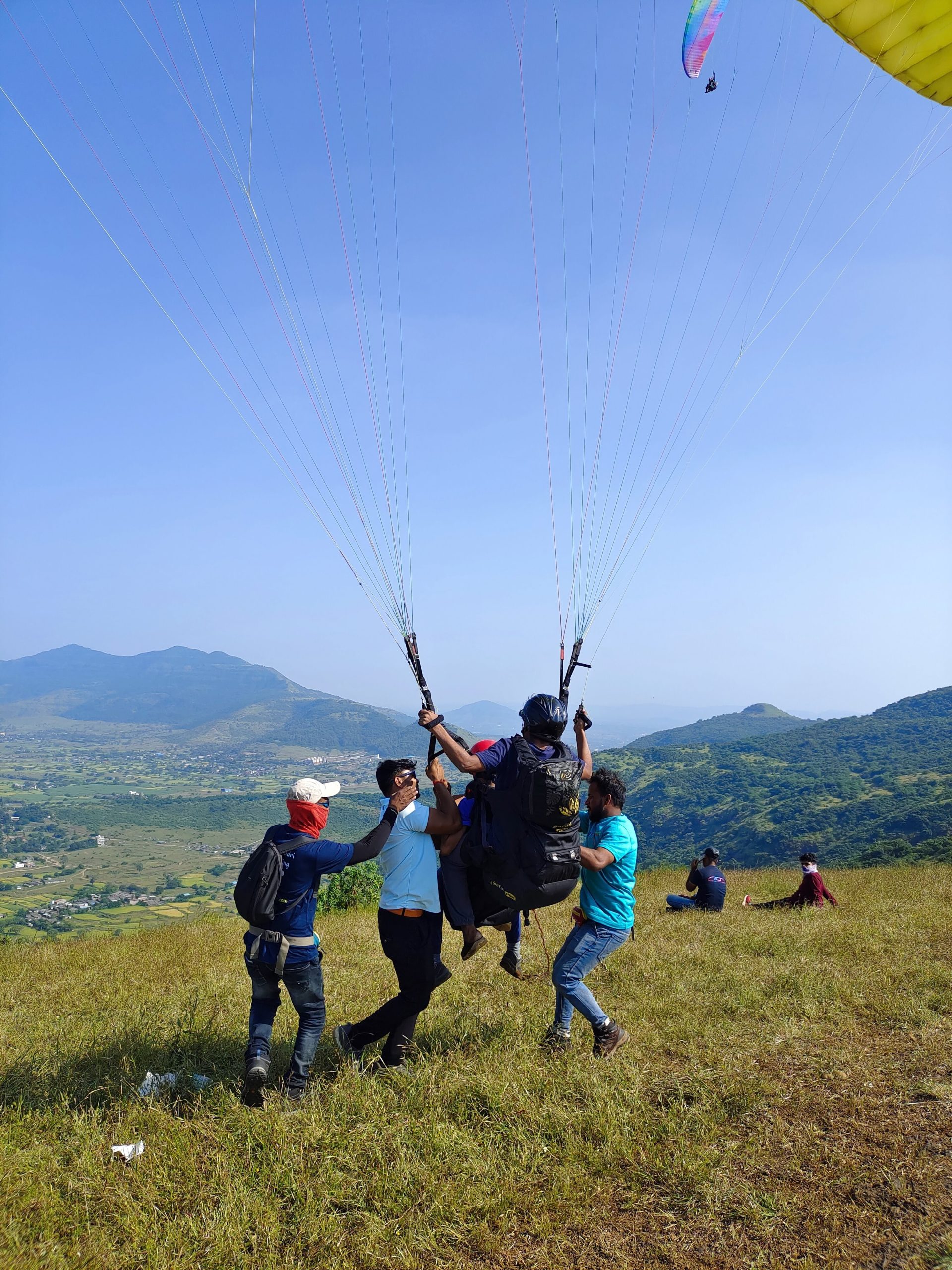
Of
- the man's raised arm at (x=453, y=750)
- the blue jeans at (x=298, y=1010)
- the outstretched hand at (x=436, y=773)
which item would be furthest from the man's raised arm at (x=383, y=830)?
the blue jeans at (x=298, y=1010)

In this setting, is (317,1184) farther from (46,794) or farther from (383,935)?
(46,794)

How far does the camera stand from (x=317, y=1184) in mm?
3887

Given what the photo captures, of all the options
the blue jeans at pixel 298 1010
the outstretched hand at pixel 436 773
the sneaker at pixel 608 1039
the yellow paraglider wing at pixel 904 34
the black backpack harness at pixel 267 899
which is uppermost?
the yellow paraglider wing at pixel 904 34

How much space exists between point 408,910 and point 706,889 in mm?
8327

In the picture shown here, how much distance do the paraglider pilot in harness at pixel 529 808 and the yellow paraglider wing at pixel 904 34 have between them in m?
10.1

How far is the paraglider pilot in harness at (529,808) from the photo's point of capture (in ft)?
15.5

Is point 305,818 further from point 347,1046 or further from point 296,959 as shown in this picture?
point 347,1046

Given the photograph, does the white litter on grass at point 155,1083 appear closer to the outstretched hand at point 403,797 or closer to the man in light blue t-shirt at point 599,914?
the outstretched hand at point 403,797

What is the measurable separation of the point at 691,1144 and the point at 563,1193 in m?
0.85

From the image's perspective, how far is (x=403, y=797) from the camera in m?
5.08

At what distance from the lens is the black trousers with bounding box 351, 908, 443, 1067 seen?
16.4 ft

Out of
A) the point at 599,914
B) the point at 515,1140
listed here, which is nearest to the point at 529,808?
the point at 599,914

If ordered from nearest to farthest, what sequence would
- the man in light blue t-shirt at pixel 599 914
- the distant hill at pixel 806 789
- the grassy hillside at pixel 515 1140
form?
the grassy hillside at pixel 515 1140, the man in light blue t-shirt at pixel 599 914, the distant hill at pixel 806 789

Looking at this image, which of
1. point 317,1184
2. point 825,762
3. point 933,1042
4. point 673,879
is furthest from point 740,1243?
point 825,762
